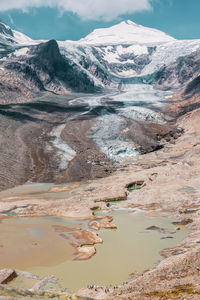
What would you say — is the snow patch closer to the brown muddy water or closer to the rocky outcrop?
the brown muddy water

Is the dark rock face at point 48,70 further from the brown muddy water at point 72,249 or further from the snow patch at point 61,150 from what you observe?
the brown muddy water at point 72,249

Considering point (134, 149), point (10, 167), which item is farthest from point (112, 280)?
point (134, 149)

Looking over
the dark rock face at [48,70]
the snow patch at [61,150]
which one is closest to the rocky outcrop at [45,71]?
the dark rock face at [48,70]

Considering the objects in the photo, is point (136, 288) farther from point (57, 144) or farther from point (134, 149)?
point (57, 144)

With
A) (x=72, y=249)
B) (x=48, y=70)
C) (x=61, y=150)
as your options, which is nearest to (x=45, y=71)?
(x=48, y=70)

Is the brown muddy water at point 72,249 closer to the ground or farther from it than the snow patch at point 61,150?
closer to the ground

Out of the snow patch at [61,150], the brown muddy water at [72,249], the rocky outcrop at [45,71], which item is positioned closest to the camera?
the brown muddy water at [72,249]

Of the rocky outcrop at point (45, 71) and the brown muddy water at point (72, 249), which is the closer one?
the brown muddy water at point (72, 249)

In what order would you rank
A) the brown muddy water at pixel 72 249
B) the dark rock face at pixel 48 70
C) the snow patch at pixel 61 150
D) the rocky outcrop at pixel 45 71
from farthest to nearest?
the dark rock face at pixel 48 70, the rocky outcrop at pixel 45 71, the snow patch at pixel 61 150, the brown muddy water at pixel 72 249

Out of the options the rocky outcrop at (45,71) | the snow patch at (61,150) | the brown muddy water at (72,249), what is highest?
the rocky outcrop at (45,71)
